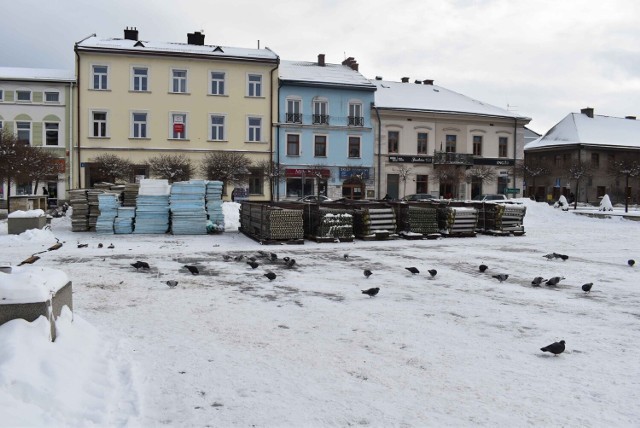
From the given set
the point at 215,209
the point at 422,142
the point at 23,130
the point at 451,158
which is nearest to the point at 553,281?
the point at 215,209

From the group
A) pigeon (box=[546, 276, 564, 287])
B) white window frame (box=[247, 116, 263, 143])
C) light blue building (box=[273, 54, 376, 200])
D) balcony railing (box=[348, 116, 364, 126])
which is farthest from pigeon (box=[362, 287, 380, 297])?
balcony railing (box=[348, 116, 364, 126])

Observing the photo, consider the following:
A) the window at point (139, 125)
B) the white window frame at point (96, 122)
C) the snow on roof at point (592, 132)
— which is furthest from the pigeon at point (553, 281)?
the snow on roof at point (592, 132)

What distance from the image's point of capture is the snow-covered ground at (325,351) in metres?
4.09

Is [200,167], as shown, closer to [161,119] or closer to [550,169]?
[161,119]

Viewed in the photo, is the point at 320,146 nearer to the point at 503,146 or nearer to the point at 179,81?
the point at 179,81

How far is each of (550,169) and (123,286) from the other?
5210cm

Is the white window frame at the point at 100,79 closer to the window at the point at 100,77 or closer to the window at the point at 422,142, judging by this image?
the window at the point at 100,77

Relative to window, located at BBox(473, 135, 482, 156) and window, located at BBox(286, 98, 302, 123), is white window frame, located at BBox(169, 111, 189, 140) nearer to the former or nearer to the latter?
window, located at BBox(286, 98, 302, 123)

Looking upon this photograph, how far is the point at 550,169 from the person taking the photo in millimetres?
53688

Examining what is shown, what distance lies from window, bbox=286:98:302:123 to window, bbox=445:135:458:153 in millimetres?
12500

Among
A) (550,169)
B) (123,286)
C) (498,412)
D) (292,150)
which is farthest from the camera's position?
(550,169)

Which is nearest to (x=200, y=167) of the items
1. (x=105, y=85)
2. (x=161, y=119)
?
(x=161, y=119)

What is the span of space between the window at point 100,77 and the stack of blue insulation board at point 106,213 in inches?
774

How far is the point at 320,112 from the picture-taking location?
3931 centimetres
